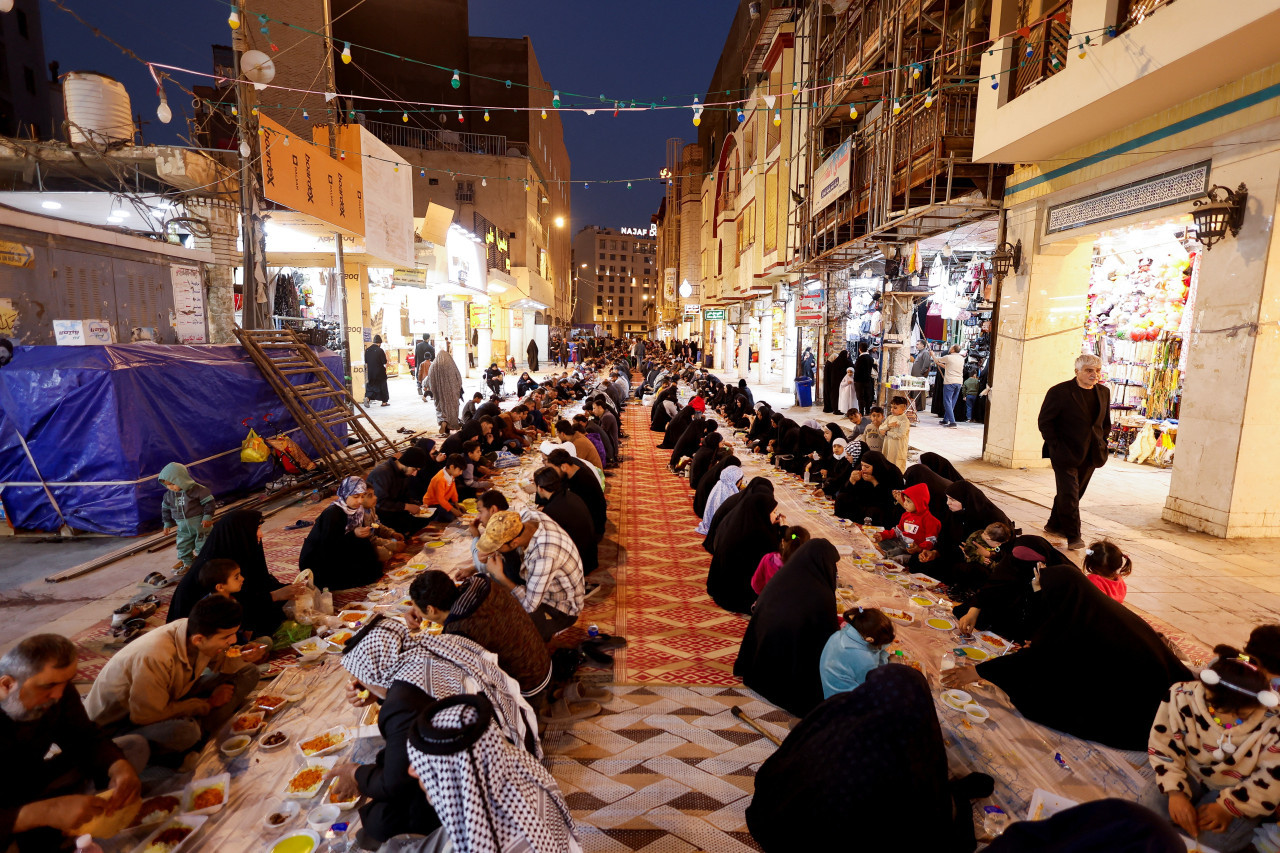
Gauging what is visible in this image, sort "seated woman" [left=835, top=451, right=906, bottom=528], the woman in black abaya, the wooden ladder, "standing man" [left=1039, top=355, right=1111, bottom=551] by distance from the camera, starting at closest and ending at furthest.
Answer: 1. the woman in black abaya
2. "standing man" [left=1039, top=355, right=1111, bottom=551]
3. "seated woman" [left=835, top=451, right=906, bottom=528]
4. the wooden ladder

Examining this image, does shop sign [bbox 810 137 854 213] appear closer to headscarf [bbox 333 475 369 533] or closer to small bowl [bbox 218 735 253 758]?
headscarf [bbox 333 475 369 533]

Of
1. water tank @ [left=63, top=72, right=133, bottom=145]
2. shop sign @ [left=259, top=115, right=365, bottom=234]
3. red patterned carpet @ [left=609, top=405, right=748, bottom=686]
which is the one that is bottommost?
red patterned carpet @ [left=609, top=405, right=748, bottom=686]

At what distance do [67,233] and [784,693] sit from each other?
9.50 meters

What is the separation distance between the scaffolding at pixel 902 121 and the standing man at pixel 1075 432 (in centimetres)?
429

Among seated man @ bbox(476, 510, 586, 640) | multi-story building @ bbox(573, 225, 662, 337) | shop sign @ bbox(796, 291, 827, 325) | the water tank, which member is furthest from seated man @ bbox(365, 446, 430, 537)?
multi-story building @ bbox(573, 225, 662, 337)

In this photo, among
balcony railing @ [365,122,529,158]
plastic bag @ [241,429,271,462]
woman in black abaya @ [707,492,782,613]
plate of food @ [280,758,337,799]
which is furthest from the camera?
balcony railing @ [365,122,529,158]

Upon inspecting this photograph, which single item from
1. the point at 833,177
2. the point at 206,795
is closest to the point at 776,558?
the point at 206,795

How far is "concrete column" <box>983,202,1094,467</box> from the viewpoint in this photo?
8.62 metres

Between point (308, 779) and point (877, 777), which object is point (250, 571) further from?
point (877, 777)

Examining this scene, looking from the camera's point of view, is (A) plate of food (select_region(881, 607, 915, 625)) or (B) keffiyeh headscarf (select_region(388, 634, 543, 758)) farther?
(A) plate of food (select_region(881, 607, 915, 625))

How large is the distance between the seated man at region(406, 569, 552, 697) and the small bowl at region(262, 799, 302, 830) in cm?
84

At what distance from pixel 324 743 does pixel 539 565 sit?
136cm

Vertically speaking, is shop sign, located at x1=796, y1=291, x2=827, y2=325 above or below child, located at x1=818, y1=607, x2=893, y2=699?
above

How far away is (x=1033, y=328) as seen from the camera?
880cm
